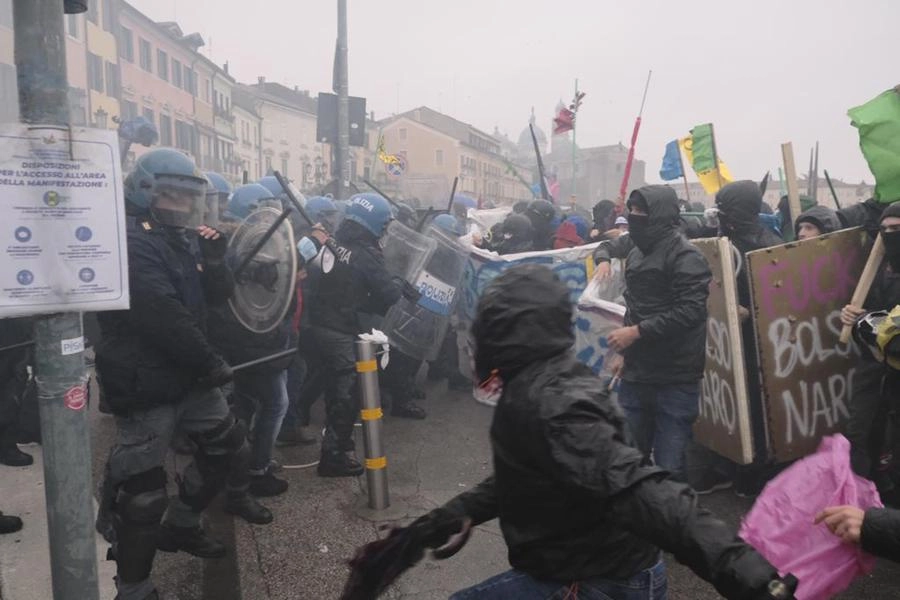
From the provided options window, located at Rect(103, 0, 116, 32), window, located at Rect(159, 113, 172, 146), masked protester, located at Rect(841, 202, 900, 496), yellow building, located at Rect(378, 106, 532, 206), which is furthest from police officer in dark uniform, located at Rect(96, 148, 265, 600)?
yellow building, located at Rect(378, 106, 532, 206)

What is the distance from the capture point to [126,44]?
126 ft

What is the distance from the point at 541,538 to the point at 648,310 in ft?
7.69

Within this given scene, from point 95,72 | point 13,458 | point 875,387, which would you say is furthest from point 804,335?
point 95,72

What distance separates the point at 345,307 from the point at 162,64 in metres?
44.0

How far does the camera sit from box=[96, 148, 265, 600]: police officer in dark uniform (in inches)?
116

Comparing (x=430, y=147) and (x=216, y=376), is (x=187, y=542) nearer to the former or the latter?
(x=216, y=376)

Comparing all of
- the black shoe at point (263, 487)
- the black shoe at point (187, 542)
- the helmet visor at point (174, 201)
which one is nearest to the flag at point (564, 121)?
the black shoe at point (263, 487)

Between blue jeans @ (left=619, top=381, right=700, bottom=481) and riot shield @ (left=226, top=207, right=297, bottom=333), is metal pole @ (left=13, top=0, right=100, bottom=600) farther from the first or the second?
blue jeans @ (left=619, top=381, right=700, bottom=481)

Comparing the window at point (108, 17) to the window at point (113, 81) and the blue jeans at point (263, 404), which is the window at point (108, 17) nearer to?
the window at point (113, 81)

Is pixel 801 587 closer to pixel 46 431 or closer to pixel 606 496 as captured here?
pixel 606 496

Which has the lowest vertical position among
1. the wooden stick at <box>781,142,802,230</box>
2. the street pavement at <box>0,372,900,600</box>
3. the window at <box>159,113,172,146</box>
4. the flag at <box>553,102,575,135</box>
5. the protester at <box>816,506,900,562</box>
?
the street pavement at <box>0,372,900,600</box>

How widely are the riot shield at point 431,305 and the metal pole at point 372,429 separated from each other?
1.84m

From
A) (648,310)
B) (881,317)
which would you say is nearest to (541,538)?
(648,310)

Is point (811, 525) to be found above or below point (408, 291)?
below
